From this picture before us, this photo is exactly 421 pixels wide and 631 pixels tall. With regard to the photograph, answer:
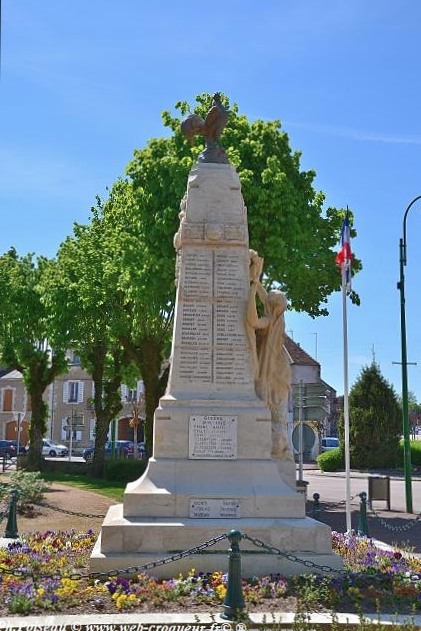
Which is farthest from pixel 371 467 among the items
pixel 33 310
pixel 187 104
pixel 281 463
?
pixel 281 463

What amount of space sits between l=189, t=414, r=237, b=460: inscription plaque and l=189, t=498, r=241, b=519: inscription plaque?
59 centimetres

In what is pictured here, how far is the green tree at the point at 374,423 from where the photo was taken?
37.3m

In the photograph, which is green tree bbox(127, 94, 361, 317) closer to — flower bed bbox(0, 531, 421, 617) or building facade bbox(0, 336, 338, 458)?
A: flower bed bbox(0, 531, 421, 617)

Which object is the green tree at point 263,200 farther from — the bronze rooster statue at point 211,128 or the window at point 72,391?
the window at point 72,391

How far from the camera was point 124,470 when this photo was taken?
86.4 feet

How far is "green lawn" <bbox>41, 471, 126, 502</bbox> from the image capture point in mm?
21531

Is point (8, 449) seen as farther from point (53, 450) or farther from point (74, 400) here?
point (74, 400)

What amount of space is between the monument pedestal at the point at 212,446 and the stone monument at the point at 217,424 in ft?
0.04

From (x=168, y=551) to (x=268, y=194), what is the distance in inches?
469

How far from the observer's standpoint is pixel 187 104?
2202 centimetres

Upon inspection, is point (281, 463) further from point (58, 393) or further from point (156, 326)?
point (58, 393)

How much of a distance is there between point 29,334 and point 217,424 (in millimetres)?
24171

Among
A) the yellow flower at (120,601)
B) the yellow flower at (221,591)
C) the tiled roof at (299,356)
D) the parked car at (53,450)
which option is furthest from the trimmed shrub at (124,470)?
the tiled roof at (299,356)

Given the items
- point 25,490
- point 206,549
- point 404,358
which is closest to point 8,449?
point 25,490
